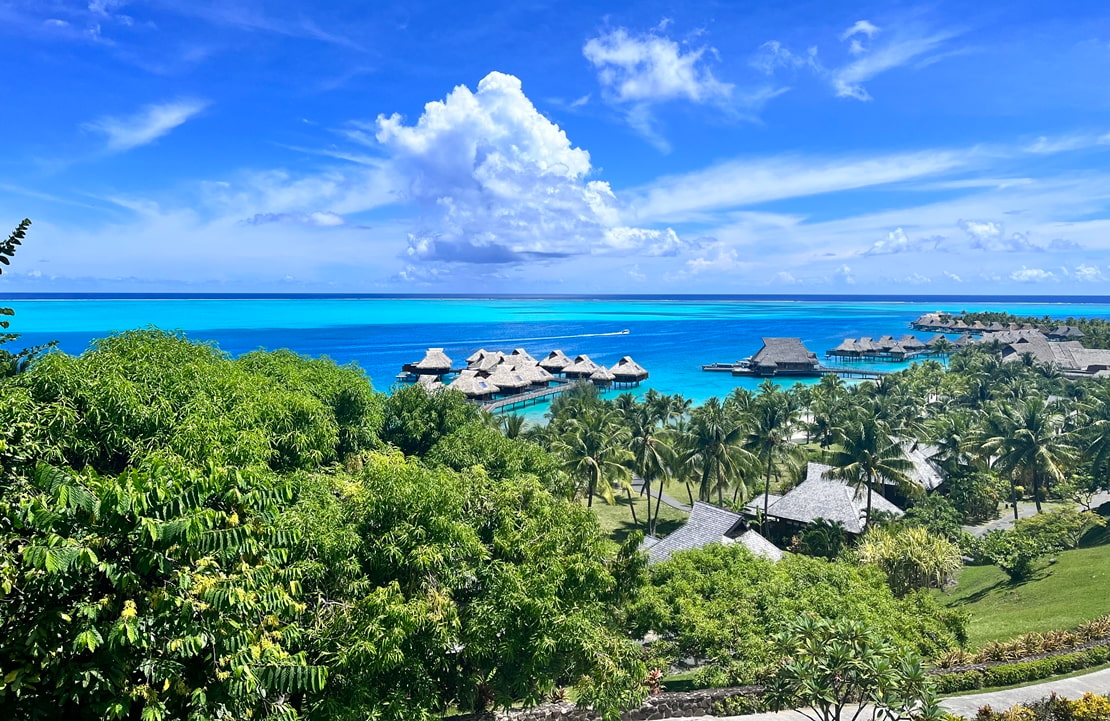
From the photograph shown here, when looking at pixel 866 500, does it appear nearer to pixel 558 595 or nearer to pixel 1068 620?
pixel 1068 620

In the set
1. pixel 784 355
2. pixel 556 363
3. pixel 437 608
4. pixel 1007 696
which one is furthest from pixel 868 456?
pixel 784 355

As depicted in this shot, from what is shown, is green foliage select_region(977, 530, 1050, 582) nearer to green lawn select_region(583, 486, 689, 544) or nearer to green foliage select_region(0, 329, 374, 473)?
green lawn select_region(583, 486, 689, 544)

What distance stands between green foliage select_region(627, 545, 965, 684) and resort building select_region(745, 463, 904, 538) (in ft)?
32.6

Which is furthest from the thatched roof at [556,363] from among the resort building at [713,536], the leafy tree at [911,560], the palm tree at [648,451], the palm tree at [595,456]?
the leafy tree at [911,560]

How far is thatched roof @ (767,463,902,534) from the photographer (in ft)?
78.8

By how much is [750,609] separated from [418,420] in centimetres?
1161

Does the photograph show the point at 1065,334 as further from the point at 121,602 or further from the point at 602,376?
the point at 121,602

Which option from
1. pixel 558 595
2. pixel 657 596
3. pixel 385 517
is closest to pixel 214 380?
pixel 385 517

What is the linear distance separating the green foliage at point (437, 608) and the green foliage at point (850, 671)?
7.88 feet

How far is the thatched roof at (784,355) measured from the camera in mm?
Answer: 68537

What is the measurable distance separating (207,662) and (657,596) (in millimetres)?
9654

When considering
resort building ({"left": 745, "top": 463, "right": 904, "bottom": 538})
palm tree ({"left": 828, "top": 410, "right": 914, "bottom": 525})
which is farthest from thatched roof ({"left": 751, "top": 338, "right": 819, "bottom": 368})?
palm tree ({"left": 828, "top": 410, "right": 914, "bottom": 525})

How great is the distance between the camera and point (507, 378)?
55.6m

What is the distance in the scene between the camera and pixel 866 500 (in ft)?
86.5
